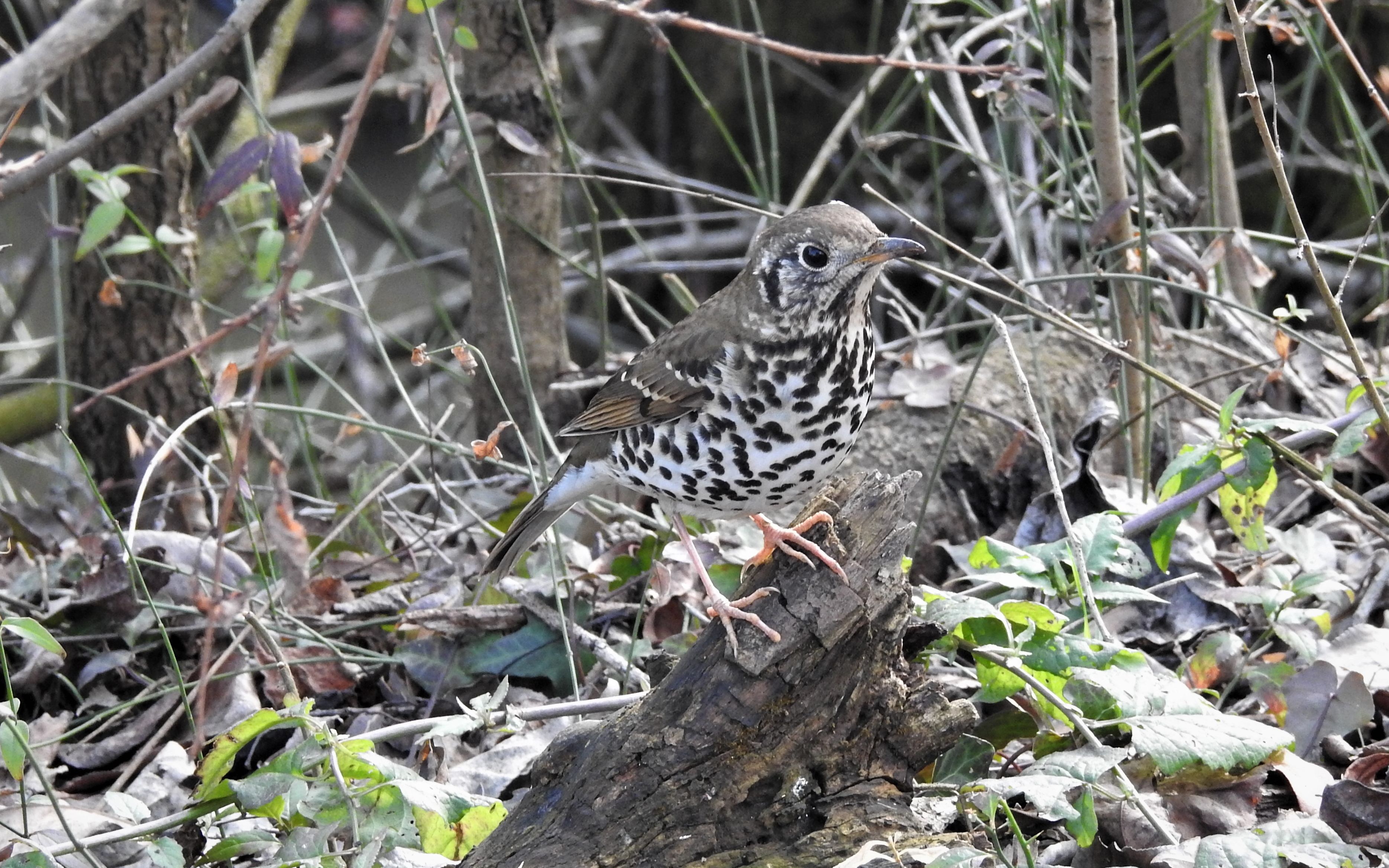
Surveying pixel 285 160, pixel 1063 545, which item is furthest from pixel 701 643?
pixel 285 160

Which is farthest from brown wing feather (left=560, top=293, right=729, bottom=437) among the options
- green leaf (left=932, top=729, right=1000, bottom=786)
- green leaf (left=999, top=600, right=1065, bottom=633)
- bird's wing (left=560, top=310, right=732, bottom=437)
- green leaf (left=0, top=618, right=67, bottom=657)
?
green leaf (left=0, top=618, right=67, bottom=657)

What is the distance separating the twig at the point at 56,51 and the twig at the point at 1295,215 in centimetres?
192

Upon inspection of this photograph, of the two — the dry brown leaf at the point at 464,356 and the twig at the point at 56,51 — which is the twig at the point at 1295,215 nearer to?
the dry brown leaf at the point at 464,356

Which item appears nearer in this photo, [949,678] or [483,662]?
[949,678]

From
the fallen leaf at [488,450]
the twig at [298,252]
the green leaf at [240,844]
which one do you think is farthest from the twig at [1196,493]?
the twig at [298,252]

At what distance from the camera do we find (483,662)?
131 inches

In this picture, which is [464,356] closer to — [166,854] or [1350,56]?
[166,854]

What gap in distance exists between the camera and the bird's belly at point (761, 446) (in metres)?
2.81

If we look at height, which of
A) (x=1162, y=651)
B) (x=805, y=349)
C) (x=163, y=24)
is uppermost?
(x=163, y=24)

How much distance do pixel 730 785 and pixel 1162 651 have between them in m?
1.38

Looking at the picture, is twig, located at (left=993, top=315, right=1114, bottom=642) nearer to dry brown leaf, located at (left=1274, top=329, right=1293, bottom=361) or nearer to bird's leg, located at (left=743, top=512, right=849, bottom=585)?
bird's leg, located at (left=743, top=512, right=849, bottom=585)

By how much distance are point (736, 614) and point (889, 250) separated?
0.82 metres

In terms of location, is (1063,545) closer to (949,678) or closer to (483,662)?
(949,678)

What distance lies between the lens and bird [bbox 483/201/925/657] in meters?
2.81
